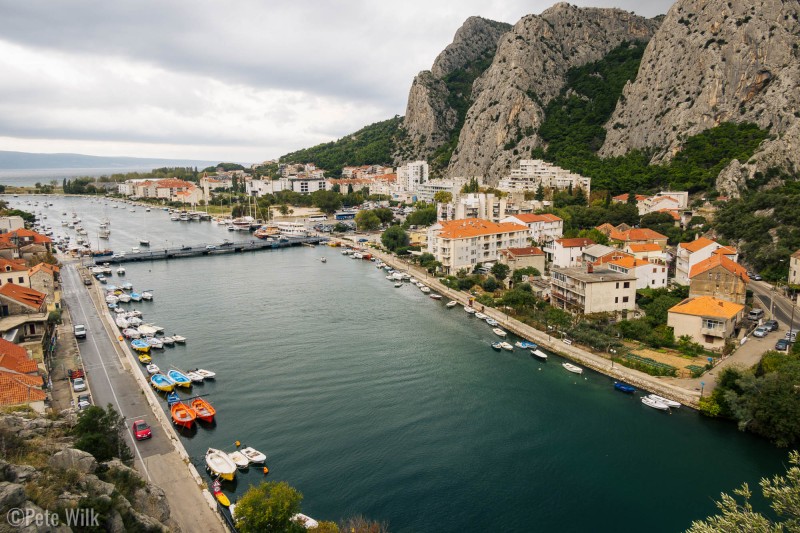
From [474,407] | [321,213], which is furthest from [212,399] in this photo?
[321,213]

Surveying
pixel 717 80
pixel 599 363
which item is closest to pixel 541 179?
pixel 717 80

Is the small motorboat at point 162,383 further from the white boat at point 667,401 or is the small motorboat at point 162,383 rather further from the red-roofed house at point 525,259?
the red-roofed house at point 525,259

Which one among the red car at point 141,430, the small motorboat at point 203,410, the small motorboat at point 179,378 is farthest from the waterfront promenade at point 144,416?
the small motorboat at point 179,378

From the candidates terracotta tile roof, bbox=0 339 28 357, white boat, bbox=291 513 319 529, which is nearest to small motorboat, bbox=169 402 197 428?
terracotta tile roof, bbox=0 339 28 357

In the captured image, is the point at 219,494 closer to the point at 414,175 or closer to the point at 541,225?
the point at 541,225

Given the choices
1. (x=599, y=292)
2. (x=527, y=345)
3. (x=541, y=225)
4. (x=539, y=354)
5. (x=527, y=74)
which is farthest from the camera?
(x=527, y=74)

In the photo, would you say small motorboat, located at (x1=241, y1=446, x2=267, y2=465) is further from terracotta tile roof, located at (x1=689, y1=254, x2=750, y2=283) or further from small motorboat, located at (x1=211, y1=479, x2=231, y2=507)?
terracotta tile roof, located at (x1=689, y1=254, x2=750, y2=283)
